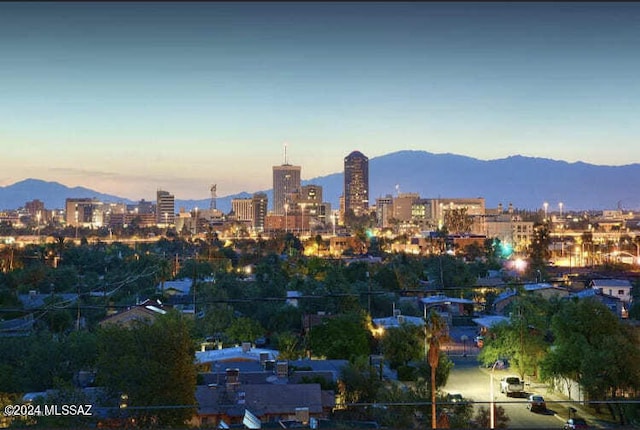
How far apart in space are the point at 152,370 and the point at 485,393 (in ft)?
32.1

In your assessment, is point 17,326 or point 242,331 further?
point 17,326

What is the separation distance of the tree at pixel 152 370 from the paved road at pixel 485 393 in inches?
259

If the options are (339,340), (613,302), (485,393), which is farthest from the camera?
(613,302)

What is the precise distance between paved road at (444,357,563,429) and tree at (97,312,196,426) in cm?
658

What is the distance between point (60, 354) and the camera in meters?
16.9

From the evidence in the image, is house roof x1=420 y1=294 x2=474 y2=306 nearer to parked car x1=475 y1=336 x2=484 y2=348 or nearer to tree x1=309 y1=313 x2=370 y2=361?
parked car x1=475 y1=336 x2=484 y2=348

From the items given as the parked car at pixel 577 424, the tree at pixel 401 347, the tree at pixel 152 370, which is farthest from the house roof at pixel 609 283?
the tree at pixel 152 370

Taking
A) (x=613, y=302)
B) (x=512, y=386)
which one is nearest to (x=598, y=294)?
(x=613, y=302)

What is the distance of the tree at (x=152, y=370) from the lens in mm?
12555

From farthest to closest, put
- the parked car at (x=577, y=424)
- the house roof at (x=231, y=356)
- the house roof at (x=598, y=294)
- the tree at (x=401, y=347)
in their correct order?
1. the house roof at (x=598, y=294)
2. the tree at (x=401, y=347)
3. the house roof at (x=231, y=356)
4. the parked car at (x=577, y=424)

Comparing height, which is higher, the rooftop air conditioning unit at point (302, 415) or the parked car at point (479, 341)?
the rooftop air conditioning unit at point (302, 415)

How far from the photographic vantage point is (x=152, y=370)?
12.7 m

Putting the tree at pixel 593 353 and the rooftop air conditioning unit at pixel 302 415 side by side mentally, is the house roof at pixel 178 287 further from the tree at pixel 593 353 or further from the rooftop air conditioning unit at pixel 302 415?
the rooftop air conditioning unit at pixel 302 415

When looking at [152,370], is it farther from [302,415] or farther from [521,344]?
[521,344]
